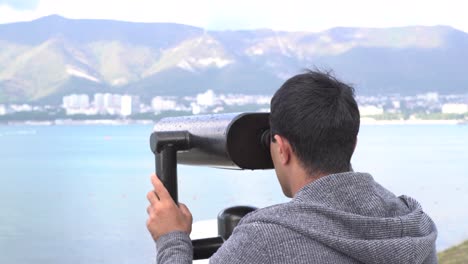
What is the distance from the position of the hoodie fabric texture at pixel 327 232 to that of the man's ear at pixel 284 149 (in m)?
0.04

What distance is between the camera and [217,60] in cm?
5703

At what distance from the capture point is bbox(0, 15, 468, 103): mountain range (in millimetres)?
48562

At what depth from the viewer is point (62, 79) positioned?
55.9 metres

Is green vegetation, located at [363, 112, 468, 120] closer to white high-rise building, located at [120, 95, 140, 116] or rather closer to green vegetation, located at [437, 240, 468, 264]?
white high-rise building, located at [120, 95, 140, 116]

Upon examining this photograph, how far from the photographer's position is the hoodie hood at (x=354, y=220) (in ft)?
2.36

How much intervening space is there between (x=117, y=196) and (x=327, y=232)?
2755 centimetres

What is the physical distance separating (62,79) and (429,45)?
2815 centimetres

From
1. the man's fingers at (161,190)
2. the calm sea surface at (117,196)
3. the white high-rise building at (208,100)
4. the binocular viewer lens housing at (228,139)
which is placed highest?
the binocular viewer lens housing at (228,139)

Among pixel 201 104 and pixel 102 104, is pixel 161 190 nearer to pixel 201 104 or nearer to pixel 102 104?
pixel 201 104

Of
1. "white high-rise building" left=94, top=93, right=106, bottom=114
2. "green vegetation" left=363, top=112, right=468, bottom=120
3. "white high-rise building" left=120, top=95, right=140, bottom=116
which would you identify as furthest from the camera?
"white high-rise building" left=94, top=93, right=106, bottom=114

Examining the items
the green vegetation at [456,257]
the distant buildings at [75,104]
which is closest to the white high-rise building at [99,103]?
the distant buildings at [75,104]

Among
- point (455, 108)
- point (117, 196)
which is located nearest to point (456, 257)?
point (117, 196)

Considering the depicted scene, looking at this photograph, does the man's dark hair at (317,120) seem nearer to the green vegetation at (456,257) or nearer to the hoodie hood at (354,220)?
A: the hoodie hood at (354,220)

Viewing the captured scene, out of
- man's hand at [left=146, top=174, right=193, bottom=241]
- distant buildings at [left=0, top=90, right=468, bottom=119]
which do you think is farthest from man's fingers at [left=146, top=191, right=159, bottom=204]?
distant buildings at [left=0, top=90, right=468, bottom=119]
